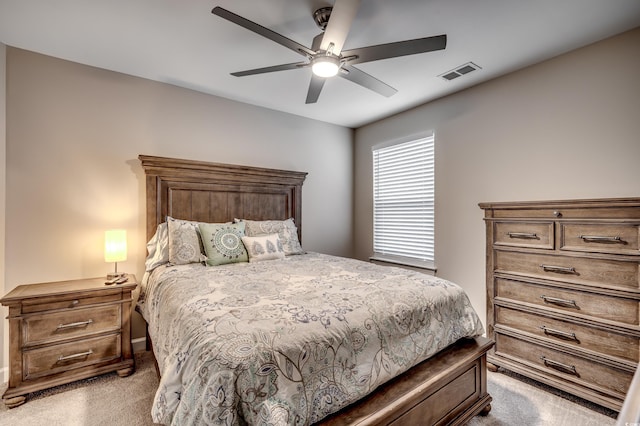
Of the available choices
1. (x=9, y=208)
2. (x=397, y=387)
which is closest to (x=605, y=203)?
(x=397, y=387)

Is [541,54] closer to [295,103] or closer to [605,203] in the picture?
[605,203]

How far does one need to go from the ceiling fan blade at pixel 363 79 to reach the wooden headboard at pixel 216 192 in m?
1.67

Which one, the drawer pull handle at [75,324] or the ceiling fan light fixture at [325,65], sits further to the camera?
the drawer pull handle at [75,324]

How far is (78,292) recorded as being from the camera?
2.27 m

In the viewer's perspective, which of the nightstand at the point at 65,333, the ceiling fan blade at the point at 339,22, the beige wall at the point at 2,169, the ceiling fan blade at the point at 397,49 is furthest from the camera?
the beige wall at the point at 2,169

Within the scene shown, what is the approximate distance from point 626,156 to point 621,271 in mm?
908

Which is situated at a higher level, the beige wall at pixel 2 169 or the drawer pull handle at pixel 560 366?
the beige wall at pixel 2 169

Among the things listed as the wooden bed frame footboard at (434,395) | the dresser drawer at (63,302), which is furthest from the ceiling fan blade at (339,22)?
the dresser drawer at (63,302)

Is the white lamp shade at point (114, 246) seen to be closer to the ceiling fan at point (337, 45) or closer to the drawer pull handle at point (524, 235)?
the ceiling fan at point (337, 45)

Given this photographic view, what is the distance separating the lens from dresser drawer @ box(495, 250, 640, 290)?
1931 mm

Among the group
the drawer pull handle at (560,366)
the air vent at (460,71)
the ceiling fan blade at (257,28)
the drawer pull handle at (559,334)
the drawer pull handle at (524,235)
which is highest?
the air vent at (460,71)

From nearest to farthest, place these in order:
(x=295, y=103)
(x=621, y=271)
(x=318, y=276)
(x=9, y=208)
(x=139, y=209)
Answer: (x=621, y=271)
(x=318, y=276)
(x=9, y=208)
(x=139, y=209)
(x=295, y=103)

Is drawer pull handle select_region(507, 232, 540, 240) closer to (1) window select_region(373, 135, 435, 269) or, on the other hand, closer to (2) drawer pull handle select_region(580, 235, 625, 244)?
(2) drawer pull handle select_region(580, 235, 625, 244)

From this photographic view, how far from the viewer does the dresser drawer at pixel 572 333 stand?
6.28 feet
